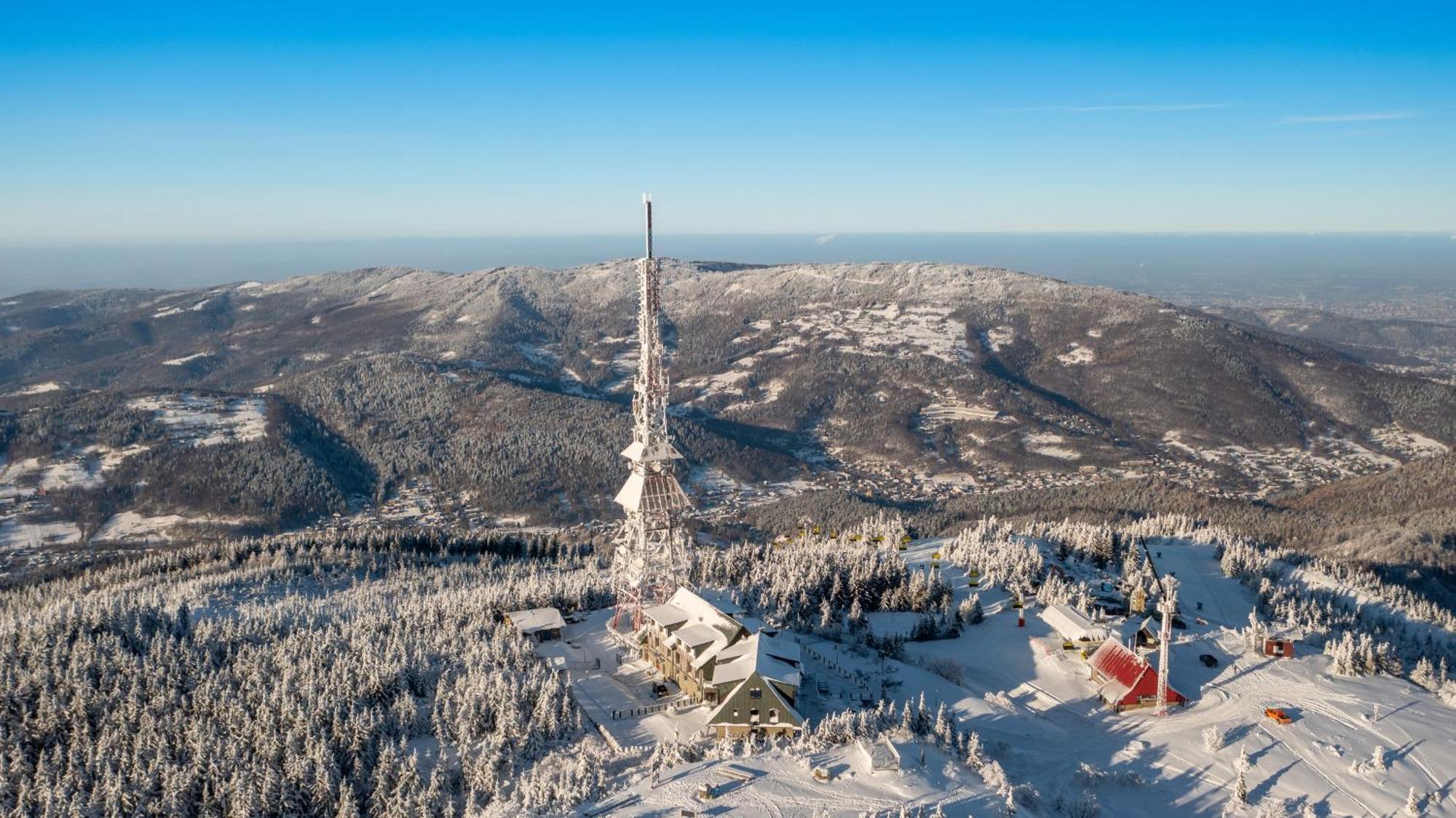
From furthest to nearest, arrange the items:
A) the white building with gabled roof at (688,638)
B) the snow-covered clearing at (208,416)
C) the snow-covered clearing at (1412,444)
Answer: the snow-covered clearing at (1412,444)
the snow-covered clearing at (208,416)
the white building with gabled roof at (688,638)

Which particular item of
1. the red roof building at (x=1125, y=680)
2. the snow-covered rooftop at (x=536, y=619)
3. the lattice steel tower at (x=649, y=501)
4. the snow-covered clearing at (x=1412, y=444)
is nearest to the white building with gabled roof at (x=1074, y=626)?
the red roof building at (x=1125, y=680)

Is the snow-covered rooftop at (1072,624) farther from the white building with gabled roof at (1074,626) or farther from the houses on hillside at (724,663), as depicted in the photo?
the houses on hillside at (724,663)

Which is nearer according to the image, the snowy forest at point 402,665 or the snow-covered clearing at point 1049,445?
the snowy forest at point 402,665

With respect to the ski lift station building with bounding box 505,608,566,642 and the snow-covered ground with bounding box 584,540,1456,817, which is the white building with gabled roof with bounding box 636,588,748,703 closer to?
the snow-covered ground with bounding box 584,540,1456,817

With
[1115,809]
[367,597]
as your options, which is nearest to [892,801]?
[1115,809]

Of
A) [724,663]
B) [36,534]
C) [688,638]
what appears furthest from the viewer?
[36,534]

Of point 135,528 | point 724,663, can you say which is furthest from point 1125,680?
point 135,528

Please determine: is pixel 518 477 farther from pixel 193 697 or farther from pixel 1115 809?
pixel 1115 809

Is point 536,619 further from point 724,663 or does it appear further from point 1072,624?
point 1072,624

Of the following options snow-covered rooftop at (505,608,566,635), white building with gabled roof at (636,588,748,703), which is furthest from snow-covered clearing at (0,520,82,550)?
white building with gabled roof at (636,588,748,703)
